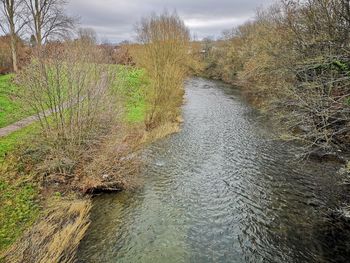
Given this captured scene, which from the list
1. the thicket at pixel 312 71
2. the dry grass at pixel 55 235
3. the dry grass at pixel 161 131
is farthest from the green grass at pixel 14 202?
the thicket at pixel 312 71

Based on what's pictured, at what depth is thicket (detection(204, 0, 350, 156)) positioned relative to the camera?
1091 centimetres

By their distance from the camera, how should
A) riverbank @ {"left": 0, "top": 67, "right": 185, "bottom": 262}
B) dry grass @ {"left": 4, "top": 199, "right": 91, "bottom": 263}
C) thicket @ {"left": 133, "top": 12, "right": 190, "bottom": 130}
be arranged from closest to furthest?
dry grass @ {"left": 4, "top": 199, "right": 91, "bottom": 263} → riverbank @ {"left": 0, "top": 67, "right": 185, "bottom": 262} → thicket @ {"left": 133, "top": 12, "right": 190, "bottom": 130}

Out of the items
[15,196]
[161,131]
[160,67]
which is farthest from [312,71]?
[15,196]

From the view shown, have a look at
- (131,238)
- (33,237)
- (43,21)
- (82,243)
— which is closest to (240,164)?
(131,238)

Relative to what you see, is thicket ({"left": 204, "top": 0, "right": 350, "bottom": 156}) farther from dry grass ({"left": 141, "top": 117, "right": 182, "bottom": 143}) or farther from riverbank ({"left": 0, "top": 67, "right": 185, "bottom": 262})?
riverbank ({"left": 0, "top": 67, "right": 185, "bottom": 262})

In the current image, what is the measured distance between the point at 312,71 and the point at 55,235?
13170 millimetres

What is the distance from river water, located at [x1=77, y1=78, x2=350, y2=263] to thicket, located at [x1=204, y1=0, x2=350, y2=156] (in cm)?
206

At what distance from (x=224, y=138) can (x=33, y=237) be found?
13.9m

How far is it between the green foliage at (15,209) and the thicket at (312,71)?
9899 mm

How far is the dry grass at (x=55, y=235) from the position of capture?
7.55 metres

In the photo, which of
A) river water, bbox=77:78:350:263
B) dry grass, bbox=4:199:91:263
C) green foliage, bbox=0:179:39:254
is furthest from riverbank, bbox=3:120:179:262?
river water, bbox=77:78:350:263

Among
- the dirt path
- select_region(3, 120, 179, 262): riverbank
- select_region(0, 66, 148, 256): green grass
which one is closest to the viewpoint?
select_region(3, 120, 179, 262): riverbank

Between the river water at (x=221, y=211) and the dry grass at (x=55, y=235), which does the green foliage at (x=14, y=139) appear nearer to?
the dry grass at (x=55, y=235)

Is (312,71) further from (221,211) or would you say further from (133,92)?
(133,92)
